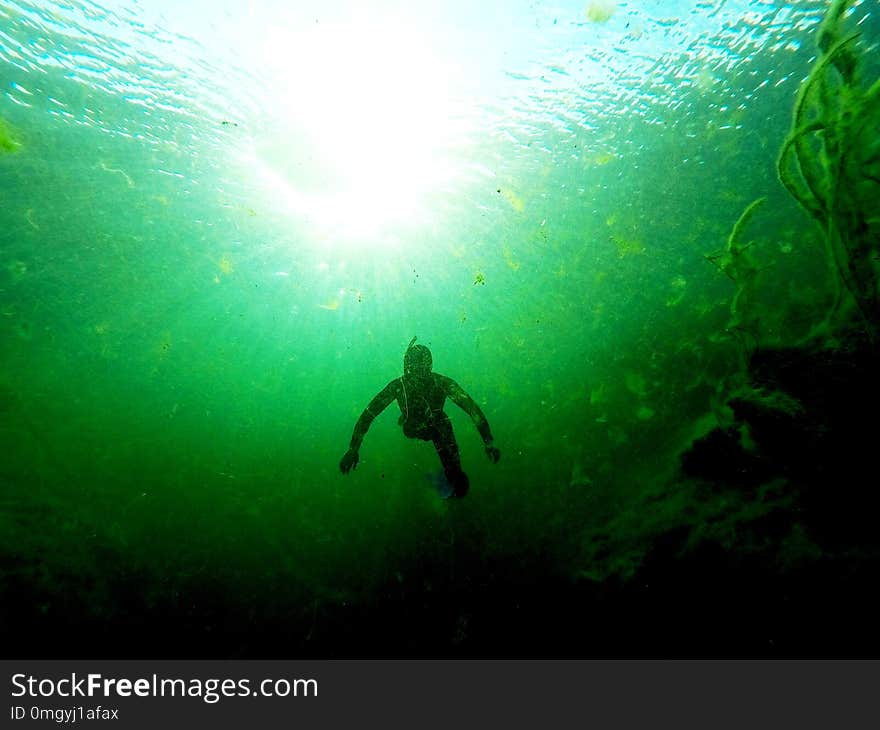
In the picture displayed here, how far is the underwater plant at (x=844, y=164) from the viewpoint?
9.85 ft

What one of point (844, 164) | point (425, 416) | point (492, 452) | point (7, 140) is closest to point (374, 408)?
point (425, 416)

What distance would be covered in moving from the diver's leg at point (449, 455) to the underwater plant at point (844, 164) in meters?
4.69

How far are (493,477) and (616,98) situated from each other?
11124 millimetres

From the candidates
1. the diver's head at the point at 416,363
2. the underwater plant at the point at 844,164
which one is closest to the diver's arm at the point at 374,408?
the diver's head at the point at 416,363

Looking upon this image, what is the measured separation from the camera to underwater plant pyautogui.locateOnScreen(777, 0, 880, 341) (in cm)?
300

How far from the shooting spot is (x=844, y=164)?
3.13 meters

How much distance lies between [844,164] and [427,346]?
7.13 meters

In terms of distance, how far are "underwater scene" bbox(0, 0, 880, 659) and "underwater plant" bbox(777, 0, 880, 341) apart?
0.10 ft

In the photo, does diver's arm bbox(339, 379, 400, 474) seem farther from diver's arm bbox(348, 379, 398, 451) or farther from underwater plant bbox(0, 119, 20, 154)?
underwater plant bbox(0, 119, 20, 154)

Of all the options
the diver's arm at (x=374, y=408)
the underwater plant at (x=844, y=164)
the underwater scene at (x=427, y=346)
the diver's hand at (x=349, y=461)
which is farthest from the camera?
the diver's arm at (x=374, y=408)

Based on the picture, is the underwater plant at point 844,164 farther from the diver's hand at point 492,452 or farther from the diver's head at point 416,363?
the diver's head at point 416,363

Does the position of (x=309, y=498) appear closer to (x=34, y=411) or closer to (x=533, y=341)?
(x=34, y=411)

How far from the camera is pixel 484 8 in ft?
24.5

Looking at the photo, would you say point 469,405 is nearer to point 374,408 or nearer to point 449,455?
point 449,455
